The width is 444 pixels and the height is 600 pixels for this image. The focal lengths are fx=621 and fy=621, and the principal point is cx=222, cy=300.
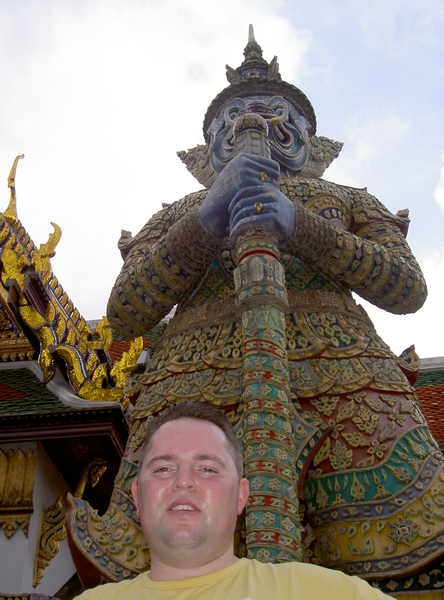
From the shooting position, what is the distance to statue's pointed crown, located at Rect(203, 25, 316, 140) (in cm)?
420

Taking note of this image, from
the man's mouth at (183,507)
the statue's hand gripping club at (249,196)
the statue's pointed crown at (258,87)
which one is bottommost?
the man's mouth at (183,507)

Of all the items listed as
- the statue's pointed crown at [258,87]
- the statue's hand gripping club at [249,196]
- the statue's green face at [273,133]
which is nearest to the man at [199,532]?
the statue's hand gripping club at [249,196]

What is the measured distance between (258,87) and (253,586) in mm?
3613

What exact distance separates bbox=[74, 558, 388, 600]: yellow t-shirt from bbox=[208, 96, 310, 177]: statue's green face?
3.01 metres

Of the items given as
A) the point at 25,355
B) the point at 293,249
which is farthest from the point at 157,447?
the point at 25,355

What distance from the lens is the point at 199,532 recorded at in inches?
50.0

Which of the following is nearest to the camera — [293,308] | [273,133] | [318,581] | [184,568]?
[318,581]

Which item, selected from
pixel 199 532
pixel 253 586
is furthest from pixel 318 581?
pixel 199 532

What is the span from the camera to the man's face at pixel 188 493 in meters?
1.27

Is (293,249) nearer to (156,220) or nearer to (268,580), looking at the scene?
(156,220)

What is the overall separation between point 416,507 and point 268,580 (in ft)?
4.33

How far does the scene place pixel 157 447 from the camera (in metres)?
1.40

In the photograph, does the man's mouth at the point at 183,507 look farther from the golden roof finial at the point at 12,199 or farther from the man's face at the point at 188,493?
the golden roof finial at the point at 12,199

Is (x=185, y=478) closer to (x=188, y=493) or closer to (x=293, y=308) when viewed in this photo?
(x=188, y=493)
